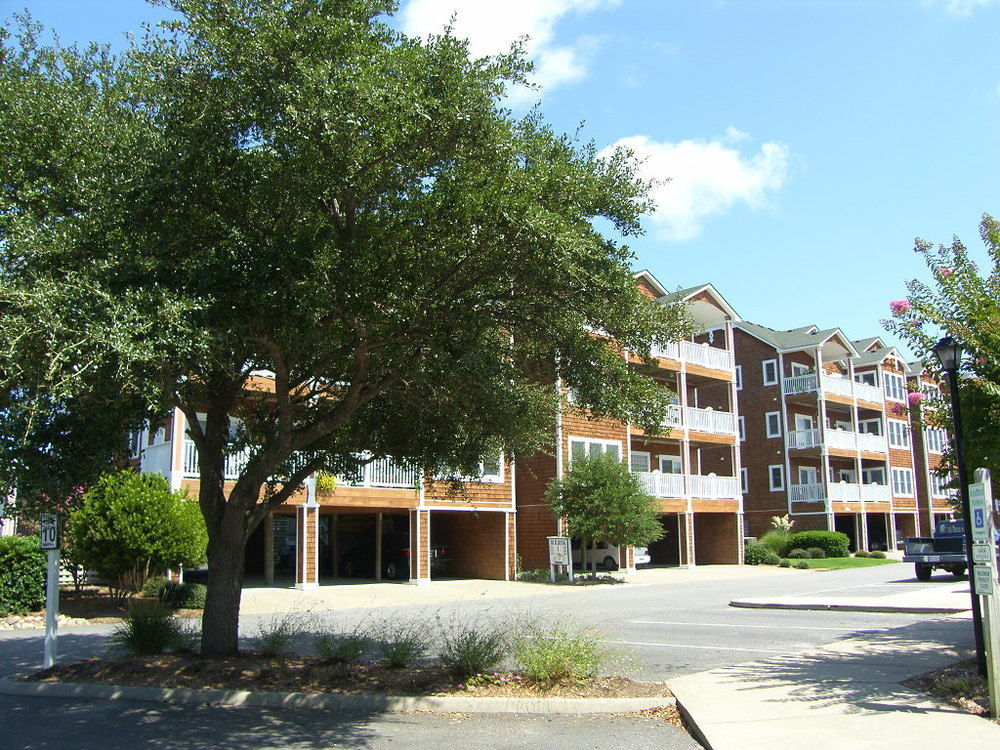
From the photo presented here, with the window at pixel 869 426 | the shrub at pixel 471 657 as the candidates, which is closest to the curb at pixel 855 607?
the shrub at pixel 471 657

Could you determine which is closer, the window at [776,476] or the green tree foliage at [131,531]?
the green tree foliage at [131,531]

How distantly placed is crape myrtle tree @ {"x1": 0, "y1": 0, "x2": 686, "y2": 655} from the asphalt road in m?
2.16

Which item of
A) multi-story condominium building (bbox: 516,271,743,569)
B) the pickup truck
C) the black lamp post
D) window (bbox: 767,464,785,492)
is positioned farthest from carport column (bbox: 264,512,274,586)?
window (bbox: 767,464,785,492)

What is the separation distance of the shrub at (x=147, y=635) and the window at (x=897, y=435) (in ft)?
155

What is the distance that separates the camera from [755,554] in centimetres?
3741

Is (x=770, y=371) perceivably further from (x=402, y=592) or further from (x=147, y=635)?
(x=147, y=635)

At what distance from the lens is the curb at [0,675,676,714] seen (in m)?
8.73

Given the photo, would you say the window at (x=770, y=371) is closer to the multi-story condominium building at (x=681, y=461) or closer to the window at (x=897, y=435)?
the multi-story condominium building at (x=681, y=461)

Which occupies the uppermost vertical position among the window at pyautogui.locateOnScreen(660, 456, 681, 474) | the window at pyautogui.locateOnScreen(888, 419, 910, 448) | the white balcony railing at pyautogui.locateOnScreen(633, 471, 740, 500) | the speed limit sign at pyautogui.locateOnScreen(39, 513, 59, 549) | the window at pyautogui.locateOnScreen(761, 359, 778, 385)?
the window at pyautogui.locateOnScreen(761, 359, 778, 385)

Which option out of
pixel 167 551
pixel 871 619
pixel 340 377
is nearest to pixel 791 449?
pixel 871 619

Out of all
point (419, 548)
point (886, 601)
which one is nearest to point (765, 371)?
point (419, 548)

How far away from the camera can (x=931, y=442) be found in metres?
56.0

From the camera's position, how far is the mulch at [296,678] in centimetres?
917

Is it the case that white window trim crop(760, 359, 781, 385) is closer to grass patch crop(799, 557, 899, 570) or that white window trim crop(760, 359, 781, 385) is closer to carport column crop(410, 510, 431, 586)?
grass patch crop(799, 557, 899, 570)
